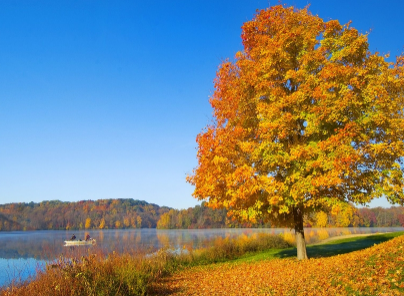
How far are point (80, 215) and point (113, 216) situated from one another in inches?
599

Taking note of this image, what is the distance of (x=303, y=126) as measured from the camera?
527 inches

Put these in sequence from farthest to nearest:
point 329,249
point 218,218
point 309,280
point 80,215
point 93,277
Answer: point 80,215, point 218,218, point 329,249, point 309,280, point 93,277

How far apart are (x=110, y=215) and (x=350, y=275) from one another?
14831 cm

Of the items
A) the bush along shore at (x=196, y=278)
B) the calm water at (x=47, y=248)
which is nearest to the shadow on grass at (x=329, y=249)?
the bush along shore at (x=196, y=278)

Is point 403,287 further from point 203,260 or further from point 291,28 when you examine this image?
point 203,260

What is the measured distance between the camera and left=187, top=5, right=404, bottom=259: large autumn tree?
11594 millimetres

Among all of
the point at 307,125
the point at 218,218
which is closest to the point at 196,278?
the point at 307,125

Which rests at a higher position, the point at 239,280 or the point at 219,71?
the point at 219,71

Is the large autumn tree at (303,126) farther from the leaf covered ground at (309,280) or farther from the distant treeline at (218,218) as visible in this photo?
the distant treeline at (218,218)

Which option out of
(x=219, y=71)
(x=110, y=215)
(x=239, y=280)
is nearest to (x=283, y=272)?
(x=239, y=280)

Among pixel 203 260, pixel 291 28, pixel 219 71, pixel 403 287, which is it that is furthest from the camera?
pixel 203 260

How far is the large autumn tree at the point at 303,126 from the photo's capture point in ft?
38.0

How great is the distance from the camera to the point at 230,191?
39.3ft

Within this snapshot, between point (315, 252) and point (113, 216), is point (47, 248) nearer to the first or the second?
point (315, 252)
